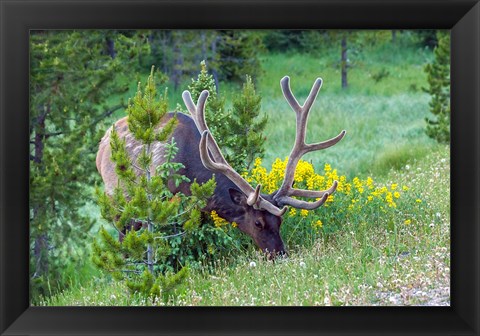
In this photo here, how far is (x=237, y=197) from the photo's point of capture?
4.97 m

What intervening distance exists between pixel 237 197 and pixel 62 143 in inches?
118

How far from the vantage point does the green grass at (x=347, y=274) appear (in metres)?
4.25

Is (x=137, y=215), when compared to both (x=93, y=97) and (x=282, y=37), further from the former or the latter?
(x=282, y=37)

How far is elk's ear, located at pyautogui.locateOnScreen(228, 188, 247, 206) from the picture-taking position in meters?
4.96

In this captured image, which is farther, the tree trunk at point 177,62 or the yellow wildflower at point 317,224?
the tree trunk at point 177,62

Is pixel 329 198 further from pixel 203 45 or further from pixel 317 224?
pixel 203 45

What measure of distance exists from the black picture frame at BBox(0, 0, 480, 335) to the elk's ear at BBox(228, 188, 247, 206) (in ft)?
6.35

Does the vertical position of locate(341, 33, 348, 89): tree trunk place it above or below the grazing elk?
above

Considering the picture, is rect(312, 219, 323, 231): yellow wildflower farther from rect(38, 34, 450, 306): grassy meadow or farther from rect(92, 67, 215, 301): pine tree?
rect(92, 67, 215, 301): pine tree

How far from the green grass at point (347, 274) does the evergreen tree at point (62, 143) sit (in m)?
2.30

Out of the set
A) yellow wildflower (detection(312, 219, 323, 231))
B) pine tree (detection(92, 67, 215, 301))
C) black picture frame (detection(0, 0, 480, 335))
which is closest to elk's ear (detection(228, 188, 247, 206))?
yellow wildflower (detection(312, 219, 323, 231))

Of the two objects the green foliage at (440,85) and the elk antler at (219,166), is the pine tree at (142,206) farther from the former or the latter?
the green foliage at (440,85)

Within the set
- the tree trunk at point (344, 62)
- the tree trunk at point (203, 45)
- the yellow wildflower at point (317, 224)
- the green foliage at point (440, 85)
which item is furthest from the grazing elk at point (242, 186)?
the tree trunk at point (344, 62)
